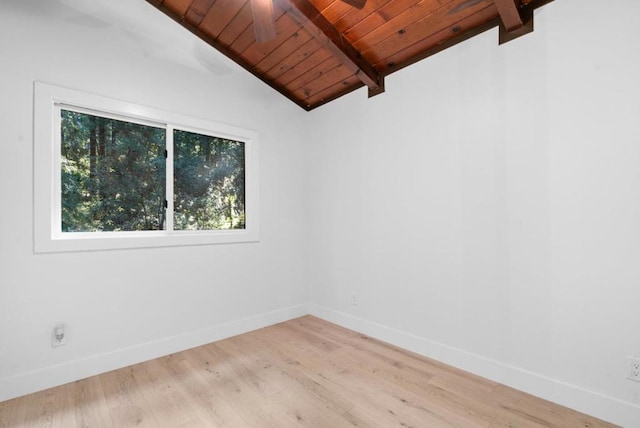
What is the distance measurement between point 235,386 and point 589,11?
317 centimetres

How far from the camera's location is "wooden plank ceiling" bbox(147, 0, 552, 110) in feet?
6.72

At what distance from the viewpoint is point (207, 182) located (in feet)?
9.69

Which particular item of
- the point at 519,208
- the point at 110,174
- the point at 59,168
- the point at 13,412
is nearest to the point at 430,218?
the point at 519,208

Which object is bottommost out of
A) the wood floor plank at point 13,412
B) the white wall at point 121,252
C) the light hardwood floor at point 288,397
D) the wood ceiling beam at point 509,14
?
the light hardwood floor at point 288,397

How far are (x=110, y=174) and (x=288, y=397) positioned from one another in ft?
6.98

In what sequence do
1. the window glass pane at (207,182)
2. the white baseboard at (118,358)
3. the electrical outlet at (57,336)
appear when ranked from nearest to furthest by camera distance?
the white baseboard at (118,358) → the electrical outlet at (57,336) → the window glass pane at (207,182)

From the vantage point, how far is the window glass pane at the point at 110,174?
222cm

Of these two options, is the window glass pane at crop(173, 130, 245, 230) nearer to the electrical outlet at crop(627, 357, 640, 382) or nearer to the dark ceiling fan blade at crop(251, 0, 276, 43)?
the dark ceiling fan blade at crop(251, 0, 276, 43)

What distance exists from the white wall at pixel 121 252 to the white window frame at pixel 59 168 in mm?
54

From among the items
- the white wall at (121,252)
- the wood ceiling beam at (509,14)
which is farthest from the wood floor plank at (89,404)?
the wood ceiling beam at (509,14)

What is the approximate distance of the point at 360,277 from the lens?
9.96 ft

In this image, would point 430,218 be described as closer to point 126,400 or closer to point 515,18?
point 515,18

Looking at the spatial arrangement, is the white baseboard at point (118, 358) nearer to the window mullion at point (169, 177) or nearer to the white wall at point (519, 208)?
the window mullion at point (169, 177)

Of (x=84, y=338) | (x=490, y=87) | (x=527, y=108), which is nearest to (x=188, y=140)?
(x=84, y=338)
